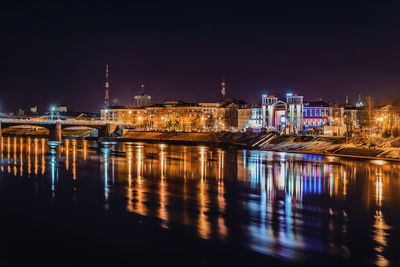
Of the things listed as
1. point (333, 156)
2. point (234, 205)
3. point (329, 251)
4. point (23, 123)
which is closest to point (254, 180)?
point (234, 205)

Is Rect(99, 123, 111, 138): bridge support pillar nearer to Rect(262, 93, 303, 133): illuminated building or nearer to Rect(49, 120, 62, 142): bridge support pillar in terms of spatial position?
Rect(49, 120, 62, 142): bridge support pillar

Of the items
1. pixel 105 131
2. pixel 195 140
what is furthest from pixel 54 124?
pixel 195 140

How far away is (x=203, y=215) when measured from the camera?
21.2 meters

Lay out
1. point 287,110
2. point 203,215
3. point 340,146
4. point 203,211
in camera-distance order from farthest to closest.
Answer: point 287,110
point 340,146
point 203,211
point 203,215

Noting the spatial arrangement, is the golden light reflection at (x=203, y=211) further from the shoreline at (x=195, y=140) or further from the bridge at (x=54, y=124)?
the bridge at (x=54, y=124)

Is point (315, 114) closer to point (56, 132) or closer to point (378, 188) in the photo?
point (56, 132)

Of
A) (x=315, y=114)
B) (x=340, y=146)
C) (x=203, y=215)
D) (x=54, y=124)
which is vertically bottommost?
(x=203, y=215)

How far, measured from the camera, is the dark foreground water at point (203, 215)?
15812mm

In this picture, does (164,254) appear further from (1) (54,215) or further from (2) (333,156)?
(2) (333,156)

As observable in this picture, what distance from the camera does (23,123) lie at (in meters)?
94.4

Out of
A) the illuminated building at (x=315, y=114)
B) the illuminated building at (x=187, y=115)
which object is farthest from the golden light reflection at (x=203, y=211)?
the illuminated building at (x=187, y=115)

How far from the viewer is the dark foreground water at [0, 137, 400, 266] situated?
15812 mm

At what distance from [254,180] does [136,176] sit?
10567 millimetres

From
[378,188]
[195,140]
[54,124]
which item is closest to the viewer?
[378,188]
